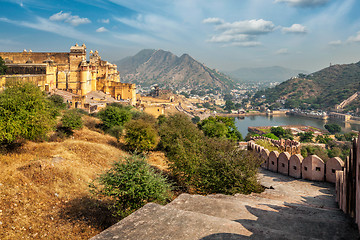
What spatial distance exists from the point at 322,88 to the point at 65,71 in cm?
13355

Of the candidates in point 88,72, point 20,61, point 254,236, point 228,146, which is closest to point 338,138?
point 88,72

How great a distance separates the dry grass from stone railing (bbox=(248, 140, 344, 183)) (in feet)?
21.6

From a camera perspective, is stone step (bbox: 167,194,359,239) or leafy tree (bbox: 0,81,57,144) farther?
leafy tree (bbox: 0,81,57,144)

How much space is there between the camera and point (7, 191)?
6797mm

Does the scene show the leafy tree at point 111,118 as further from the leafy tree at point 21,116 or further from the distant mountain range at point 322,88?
the distant mountain range at point 322,88

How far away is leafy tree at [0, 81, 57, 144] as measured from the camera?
31.5 ft

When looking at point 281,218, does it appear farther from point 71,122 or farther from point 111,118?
point 111,118

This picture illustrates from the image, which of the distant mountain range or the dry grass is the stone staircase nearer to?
the dry grass

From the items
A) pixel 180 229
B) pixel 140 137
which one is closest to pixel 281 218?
pixel 180 229

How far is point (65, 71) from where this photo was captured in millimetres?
30469

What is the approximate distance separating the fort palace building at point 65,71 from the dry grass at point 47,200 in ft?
58.5

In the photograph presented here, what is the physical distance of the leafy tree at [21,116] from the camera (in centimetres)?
959

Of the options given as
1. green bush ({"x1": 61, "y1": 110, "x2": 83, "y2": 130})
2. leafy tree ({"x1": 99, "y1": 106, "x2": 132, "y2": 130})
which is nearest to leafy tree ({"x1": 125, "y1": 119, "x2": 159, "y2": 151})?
green bush ({"x1": 61, "y1": 110, "x2": 83, "y2": 130})

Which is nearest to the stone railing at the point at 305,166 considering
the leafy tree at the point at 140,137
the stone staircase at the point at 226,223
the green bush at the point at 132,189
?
the stone staircase at the point at 226,223
